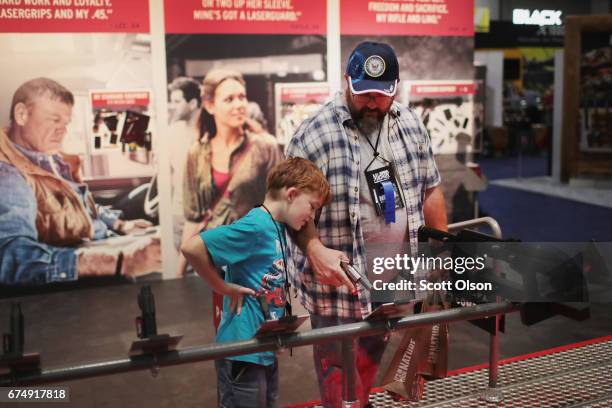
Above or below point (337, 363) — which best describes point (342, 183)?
above

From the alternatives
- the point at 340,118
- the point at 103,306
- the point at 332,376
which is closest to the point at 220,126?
the point at 103,306

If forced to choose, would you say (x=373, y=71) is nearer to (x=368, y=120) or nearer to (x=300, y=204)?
(x=368, y=120)

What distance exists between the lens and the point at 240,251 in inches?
77.1

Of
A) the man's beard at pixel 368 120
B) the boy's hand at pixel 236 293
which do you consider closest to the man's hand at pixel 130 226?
the man's beard at pixel 368 120

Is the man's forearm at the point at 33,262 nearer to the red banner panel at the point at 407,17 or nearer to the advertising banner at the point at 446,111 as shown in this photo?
the red banner panel at the point at 407,17

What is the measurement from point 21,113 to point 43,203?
2.41 feet

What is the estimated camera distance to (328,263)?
2.04 m

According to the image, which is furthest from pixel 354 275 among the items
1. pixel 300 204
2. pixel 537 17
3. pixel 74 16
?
pixel 537 17

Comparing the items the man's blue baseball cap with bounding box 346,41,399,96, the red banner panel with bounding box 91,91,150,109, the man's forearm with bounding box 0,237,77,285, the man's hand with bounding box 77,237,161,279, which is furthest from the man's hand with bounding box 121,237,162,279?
the man's blue baseball cap with bounding box 346,41,399,96

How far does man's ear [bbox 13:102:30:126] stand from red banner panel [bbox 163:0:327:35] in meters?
1.31

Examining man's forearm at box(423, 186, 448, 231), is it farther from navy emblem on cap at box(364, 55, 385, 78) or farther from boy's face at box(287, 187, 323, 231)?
boy's face at box(287, 187, 323, 231)

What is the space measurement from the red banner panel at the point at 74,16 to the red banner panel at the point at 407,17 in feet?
6.09

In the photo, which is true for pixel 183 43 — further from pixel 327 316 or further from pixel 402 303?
pixel 402 303

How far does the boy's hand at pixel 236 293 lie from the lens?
196 centimetres
